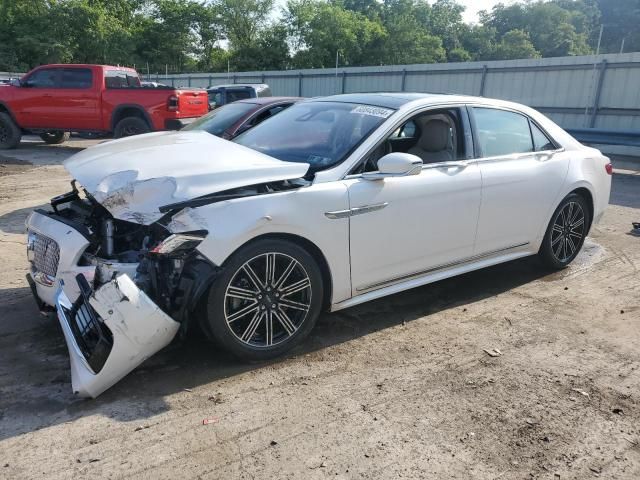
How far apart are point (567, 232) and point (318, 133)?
9.32 ft

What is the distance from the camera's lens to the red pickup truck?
13.4 m

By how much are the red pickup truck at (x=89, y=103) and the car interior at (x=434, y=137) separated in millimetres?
9841

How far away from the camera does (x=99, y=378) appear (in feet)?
9.91

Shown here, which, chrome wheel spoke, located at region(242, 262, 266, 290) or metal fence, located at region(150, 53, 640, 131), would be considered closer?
→ chrome wheel spoke, located at region(242, 262, 266, 290)

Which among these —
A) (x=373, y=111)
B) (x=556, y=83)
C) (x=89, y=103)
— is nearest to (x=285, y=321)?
(x=373, y=111)

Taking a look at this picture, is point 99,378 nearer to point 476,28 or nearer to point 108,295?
point 108,295

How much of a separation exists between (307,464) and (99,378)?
1.28 metres

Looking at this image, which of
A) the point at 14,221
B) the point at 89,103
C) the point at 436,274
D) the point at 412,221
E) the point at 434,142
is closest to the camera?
the point at 412,221

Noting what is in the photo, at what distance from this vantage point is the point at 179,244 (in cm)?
315

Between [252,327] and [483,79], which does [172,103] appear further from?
[252,327]

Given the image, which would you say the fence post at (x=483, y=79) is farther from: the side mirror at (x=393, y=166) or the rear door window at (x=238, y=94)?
the side mirror at (x=393, y=166)

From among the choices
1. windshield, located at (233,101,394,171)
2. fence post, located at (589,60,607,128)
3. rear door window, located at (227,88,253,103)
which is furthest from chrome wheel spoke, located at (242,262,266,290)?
fence post, located at (589,60,607,128)

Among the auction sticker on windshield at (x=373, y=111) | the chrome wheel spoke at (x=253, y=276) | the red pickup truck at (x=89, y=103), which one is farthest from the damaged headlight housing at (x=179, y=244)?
the red pickup truck at (x=89, y=103)

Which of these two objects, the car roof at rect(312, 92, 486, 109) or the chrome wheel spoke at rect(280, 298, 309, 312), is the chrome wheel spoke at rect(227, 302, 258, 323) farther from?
the car roof at rect(312, 92, 486, 109)
